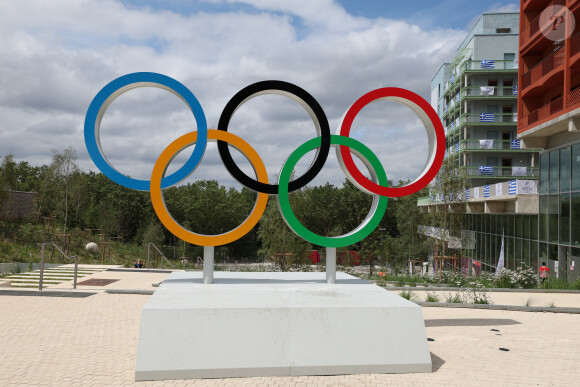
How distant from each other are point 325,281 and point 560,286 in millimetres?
12727

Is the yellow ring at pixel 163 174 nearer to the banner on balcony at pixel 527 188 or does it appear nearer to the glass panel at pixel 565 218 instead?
the glass panel at pixel 565 218

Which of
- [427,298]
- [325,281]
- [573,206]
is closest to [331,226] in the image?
[573,206]

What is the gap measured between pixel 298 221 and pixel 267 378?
13.0 ft

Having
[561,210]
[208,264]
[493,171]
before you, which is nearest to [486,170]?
[493,171]

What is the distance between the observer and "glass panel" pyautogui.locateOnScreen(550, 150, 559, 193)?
2391 cm

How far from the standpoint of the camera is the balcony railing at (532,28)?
972 inches

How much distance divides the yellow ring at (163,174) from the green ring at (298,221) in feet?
1.54

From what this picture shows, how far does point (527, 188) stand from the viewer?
1029 inches

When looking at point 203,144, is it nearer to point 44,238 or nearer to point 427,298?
point 427,298

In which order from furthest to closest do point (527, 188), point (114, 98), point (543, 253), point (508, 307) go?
point (527, 188)
point (543, 253)
point (508, 307)
point (114, 98)

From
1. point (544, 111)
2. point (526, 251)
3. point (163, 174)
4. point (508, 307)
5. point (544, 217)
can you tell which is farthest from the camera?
point (526, 251)

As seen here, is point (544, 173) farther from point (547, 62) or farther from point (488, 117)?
point (488, 117)

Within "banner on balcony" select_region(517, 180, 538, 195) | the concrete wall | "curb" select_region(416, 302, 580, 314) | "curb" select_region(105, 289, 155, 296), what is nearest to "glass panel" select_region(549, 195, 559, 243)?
"banner on balcony" select_region(517, 180, 538, 195)

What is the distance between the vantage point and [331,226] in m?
65.9
